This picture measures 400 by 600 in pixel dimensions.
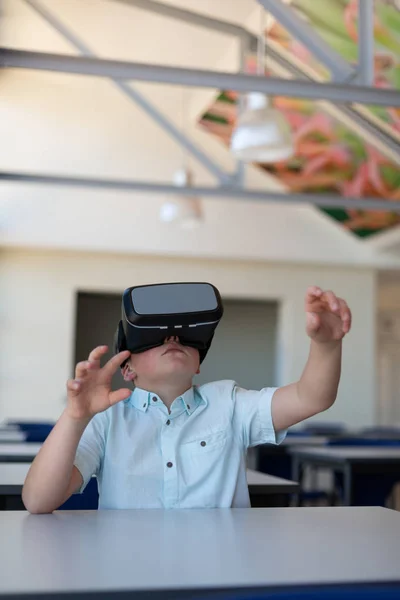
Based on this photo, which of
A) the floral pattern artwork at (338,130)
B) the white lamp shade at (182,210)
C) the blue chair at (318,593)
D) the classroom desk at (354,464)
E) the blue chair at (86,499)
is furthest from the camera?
the white lamp shade at (182,210)

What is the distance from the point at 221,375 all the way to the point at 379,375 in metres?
3.23

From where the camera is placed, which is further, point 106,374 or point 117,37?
point 117,37

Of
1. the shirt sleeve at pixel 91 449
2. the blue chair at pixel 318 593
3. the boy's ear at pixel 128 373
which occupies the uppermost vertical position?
the boy's ear at pixel 128 373

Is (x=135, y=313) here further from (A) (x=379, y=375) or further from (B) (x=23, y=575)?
(A) (x=379, y=375)

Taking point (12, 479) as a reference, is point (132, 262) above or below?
above

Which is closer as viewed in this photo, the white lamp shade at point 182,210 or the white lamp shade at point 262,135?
the white lamp shade at point 262,135

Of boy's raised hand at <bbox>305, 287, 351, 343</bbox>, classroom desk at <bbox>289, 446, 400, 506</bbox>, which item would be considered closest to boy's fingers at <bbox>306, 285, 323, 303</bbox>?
boy's raised hand at <bbox>305, 287, 351, 343</bbox>

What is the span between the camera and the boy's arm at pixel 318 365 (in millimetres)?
1437

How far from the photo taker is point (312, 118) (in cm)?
739

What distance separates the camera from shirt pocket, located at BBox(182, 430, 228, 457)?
1.58 meters

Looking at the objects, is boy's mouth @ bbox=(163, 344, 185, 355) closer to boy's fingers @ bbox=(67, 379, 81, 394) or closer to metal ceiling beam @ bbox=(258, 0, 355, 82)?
boy's fingers @ bbox=(67, 379, 81, 394)

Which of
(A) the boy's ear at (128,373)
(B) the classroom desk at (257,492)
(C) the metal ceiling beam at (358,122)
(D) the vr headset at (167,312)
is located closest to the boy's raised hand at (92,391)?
(D) the vr headset at (167,312)

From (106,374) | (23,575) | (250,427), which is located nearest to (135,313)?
(106,374)

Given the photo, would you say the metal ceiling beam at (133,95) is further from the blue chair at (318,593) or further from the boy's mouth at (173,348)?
the blue chair at (318,593)
